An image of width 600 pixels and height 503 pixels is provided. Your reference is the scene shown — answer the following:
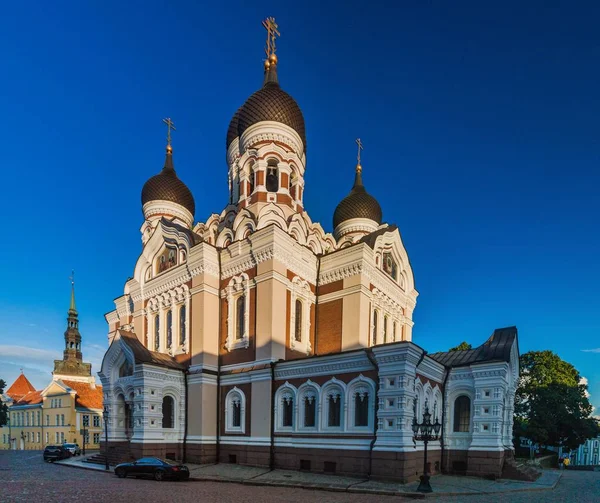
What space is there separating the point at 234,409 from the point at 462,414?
31.8ft

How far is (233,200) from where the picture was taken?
26.0m

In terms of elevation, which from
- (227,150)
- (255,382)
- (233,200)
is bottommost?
(255,382)

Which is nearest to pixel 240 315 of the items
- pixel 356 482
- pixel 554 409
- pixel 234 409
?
pixel 234 409

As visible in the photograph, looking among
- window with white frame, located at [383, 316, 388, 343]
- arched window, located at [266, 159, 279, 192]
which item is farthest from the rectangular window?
arched window, located at [266, 159, 279, 192]

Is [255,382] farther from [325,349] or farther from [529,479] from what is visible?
[529,479]

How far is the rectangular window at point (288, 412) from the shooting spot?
680 inches

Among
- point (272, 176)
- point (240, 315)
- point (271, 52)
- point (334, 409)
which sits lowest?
point (334, 409)

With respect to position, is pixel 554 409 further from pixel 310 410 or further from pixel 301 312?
pixel 310 410

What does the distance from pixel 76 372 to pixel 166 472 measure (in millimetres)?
38375

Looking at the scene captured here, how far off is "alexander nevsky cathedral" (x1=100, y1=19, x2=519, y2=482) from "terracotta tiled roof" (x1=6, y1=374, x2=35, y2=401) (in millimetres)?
52251

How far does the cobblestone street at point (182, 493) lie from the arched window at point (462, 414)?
3222 mm

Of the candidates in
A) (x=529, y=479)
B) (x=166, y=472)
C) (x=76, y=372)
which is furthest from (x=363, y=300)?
(x=76, y=372)

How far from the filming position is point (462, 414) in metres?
17.6

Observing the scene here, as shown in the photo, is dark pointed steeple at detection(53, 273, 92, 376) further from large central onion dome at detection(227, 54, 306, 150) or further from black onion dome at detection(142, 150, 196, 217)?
large central onion dome at detection(227, 54, 306, 150)
